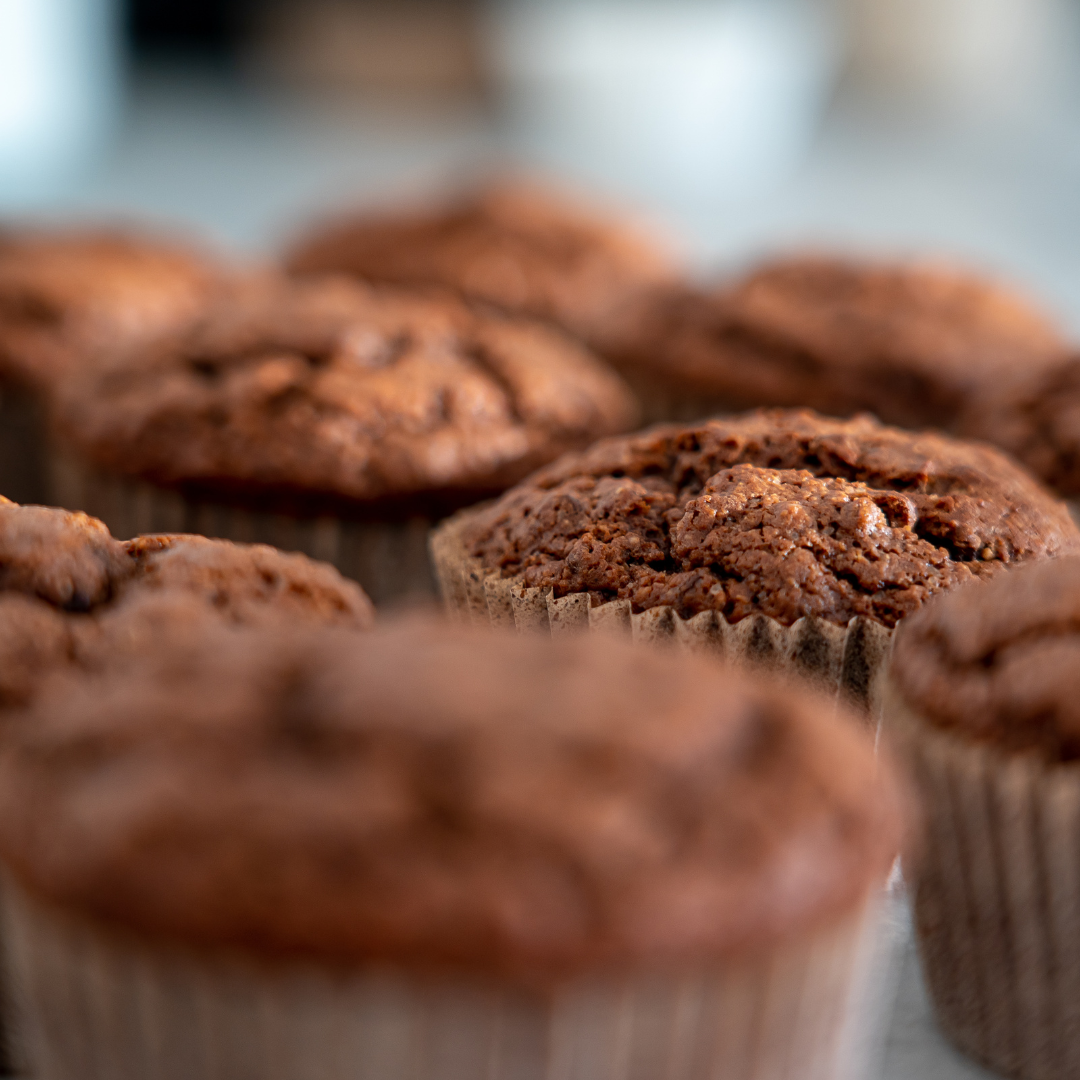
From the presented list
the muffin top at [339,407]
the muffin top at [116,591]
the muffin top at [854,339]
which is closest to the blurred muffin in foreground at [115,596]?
the muffin top at [116,591]

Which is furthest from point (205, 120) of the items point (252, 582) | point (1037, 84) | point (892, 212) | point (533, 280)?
point (252, 582)

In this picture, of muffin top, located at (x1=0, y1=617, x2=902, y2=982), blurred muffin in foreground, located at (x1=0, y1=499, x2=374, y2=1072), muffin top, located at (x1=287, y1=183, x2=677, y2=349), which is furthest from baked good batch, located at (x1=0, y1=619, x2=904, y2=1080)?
muffin top, located at (x1=287, y1=183, x2=677, y2=349)

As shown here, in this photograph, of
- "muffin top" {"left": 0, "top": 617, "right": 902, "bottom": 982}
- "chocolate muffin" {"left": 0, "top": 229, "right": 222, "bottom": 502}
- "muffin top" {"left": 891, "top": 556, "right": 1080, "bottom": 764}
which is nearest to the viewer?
"muffin top" {"left": 0, "top": 617, "right": 902, "bottom": 982}

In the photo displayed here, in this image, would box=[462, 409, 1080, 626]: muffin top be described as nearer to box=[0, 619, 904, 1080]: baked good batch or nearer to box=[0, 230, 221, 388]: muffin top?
box=[0, 619, 904, 1080]: baked good batch

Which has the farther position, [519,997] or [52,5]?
[52,5]

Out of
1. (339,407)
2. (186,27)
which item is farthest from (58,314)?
(186,27)

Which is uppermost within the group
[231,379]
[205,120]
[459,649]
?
[459,649]

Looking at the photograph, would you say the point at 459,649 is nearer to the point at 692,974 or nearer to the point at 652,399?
the point at 692,974
